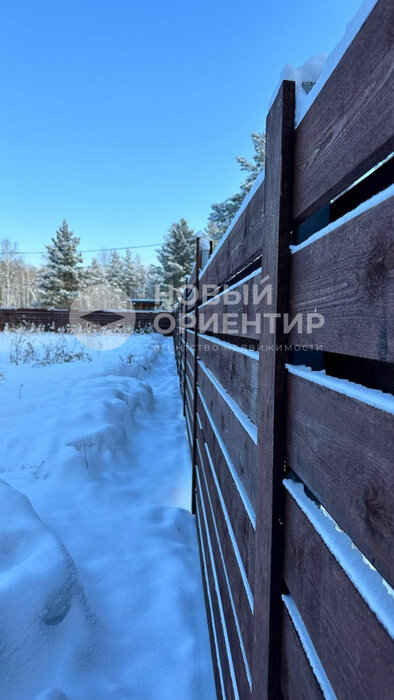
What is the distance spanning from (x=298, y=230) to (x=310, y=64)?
0.33 meters

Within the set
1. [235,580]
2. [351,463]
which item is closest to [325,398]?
[351,463]

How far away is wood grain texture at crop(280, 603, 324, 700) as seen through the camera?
52 centimetres

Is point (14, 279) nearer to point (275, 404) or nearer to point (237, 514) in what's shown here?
point (237, 514)

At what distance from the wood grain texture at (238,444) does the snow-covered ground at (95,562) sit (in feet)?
3.09

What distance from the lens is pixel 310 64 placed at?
0.66m

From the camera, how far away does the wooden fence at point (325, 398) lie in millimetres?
361

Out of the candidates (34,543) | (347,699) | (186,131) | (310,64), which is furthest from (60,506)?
(186,131)

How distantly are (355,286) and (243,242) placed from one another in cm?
72

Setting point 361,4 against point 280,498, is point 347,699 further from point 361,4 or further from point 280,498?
point 361,4

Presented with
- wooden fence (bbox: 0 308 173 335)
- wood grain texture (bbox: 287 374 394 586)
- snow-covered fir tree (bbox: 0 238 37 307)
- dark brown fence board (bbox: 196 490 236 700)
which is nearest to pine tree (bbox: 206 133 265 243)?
wooden fence (bbox: 0 308 173 335)

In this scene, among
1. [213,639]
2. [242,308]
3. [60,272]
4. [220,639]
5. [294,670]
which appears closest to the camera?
[294,670]

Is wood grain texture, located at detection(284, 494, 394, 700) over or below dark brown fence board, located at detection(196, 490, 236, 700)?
over

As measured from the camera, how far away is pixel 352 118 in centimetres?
42

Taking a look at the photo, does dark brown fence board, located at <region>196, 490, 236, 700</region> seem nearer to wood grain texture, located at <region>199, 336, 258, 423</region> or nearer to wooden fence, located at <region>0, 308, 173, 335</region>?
wood grain texture, located at <region>199, 336, 258, 423</region>
